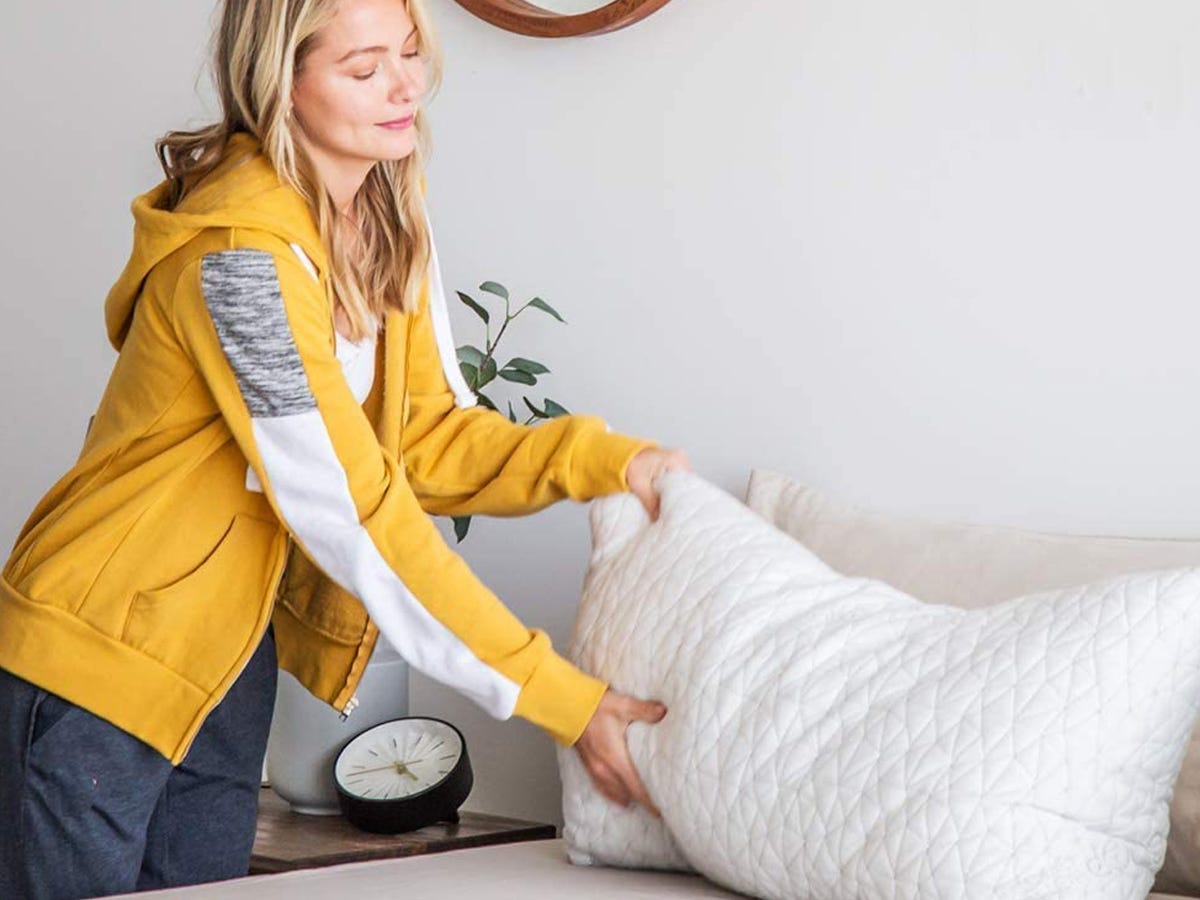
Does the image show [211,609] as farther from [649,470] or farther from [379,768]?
[379,768]

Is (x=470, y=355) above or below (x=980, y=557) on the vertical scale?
above

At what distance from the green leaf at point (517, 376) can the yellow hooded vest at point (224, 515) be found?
1.76 ft

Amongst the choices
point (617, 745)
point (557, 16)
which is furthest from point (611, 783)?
point (557, 16)

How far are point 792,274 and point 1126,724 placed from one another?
86cm

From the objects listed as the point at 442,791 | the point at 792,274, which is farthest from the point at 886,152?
the point at 442,791

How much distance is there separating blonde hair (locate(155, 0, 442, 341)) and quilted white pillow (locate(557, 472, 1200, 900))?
1.35ft

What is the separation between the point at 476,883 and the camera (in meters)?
1.47

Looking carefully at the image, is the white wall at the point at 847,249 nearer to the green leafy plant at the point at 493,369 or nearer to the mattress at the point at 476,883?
the green leafy plant at the point at 493,369

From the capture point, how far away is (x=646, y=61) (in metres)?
2.10

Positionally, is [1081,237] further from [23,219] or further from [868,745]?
[23,219]

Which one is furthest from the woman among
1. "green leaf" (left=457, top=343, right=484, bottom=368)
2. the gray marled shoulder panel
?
"green leaf" (left=457, top=343, right=484, bottom=368)

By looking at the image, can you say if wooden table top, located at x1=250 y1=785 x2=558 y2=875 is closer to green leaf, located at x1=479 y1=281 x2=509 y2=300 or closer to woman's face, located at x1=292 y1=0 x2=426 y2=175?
green leaf, located at x1=479 y1=281 x2=509 y2=300

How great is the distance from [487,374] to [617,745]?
0.73 meters

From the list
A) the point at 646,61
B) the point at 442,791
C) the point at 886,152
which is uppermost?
the point at 646,61
